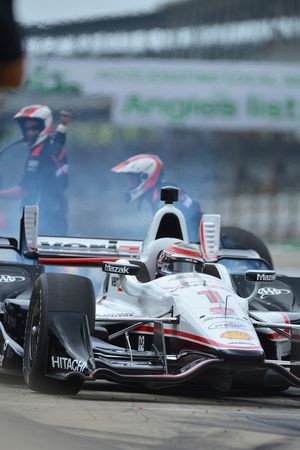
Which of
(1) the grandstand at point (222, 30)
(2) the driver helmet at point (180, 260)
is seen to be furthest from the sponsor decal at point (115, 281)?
(1) the grandstand at point (222, 30)

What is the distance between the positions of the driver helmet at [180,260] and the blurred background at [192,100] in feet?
26.4

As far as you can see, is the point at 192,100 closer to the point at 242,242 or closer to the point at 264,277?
the point at 242,242

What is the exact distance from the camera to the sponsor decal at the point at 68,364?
299 inches

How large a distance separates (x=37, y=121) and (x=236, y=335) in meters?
7.84

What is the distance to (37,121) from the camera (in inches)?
594

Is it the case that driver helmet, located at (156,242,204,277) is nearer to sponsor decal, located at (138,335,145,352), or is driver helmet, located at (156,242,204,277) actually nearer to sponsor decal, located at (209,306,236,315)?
sponsor decal, located at (138,335,145,352)

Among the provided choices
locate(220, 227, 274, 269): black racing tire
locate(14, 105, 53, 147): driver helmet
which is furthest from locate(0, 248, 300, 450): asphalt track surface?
locate(14, 105, 53, 147): driver helmet

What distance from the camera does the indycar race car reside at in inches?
303

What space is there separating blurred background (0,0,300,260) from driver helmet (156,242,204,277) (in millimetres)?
8059

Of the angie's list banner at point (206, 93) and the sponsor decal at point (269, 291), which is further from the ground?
the sponsor decal at point (269, 291)

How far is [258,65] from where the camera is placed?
25.0m

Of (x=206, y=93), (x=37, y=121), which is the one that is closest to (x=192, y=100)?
(x=206, y=93)

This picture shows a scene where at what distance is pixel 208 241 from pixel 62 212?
4039 mm

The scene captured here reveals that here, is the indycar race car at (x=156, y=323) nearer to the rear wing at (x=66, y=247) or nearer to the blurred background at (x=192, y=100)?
the rear wing at (x=66, y=247)
